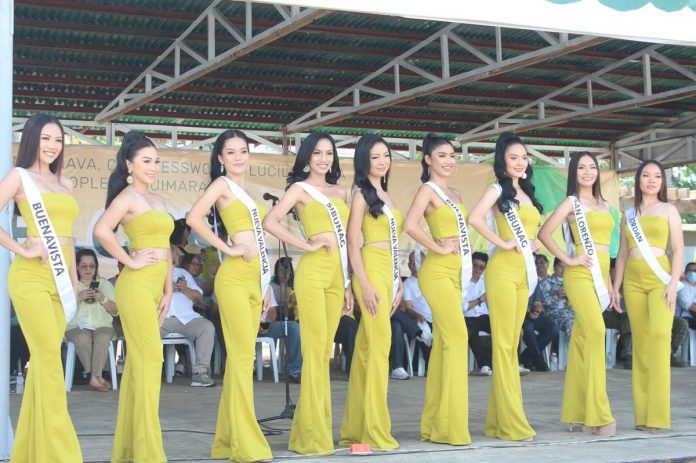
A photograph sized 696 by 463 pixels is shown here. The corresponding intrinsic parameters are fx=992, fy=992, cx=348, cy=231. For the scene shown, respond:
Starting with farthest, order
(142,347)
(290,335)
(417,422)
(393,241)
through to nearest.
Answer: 1. (290,335)
2. (417,422)
3. (393,241)
4. (142,347)

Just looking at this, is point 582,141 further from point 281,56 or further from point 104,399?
point 104,399

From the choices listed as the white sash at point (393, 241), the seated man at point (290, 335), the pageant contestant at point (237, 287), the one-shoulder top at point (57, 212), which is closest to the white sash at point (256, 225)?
the pageant contestant at point (237, 287)

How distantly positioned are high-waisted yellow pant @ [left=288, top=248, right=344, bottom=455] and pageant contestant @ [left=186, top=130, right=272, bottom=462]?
23 cm

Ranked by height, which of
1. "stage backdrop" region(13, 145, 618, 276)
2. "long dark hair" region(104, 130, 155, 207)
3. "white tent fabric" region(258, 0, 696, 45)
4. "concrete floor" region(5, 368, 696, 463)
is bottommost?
"concrete floor" region(5, 368, 696, 463)

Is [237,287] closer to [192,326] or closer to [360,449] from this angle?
[360,449]

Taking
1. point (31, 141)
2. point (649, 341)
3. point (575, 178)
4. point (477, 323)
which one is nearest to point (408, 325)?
point (477, 323)

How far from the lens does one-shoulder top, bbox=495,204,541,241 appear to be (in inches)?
220

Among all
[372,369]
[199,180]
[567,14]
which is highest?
[567,14]

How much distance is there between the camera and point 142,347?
459 cm

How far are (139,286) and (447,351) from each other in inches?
69.1

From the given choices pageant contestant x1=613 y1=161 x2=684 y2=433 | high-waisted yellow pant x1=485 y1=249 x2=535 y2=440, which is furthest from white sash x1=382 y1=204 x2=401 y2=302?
pageant contestant x1=613 y1=161 x2=684 y2=433

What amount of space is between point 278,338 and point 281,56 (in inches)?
108

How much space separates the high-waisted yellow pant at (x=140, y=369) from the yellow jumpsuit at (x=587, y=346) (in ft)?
8.10

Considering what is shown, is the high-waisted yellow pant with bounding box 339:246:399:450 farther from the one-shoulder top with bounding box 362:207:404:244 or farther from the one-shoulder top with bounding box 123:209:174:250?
the one-shoulder top with bounding box 123:209:174:250
